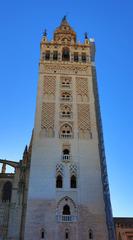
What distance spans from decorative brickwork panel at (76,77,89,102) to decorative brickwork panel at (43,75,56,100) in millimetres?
1553

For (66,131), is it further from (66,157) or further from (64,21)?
(64,21)

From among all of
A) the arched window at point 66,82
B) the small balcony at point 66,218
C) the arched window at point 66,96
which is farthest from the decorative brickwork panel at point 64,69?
the small balcony at point 66,218

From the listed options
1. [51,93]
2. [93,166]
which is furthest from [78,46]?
[93,166]

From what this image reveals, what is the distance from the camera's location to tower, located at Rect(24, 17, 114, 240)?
1384 cm

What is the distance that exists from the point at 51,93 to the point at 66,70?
2399mm

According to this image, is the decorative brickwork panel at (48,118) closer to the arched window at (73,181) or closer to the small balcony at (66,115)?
the small balcony at (66,115)

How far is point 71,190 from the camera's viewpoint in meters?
14.9

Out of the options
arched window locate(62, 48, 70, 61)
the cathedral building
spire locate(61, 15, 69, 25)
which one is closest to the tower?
the cathedral building

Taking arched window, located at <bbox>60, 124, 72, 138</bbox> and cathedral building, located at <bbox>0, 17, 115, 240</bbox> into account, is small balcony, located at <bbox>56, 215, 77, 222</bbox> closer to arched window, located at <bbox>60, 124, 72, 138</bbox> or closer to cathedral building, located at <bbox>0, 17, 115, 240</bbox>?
cathedral building, located at <bbox>0, 17, 115, 240</bbox>

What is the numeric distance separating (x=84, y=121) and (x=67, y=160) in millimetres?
2946

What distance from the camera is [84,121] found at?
17734 millimetres

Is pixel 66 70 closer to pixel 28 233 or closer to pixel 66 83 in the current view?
pixel 66 83

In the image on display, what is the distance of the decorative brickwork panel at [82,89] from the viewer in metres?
18.9

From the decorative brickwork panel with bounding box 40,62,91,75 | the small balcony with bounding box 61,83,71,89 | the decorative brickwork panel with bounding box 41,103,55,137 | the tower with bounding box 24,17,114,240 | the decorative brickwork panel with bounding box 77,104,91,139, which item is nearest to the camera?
the tower with bounding box 24,17,114,240
